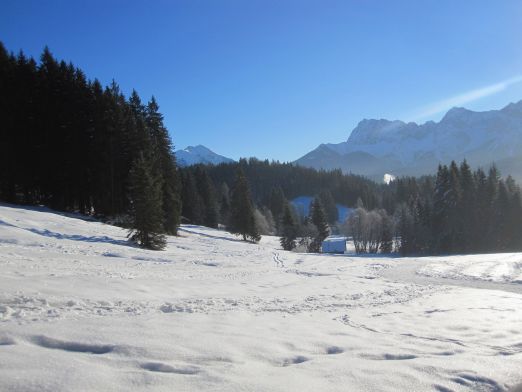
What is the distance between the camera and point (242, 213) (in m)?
64.7

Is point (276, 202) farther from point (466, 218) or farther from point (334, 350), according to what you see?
point (334, 350)

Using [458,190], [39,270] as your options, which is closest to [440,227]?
[458,190]

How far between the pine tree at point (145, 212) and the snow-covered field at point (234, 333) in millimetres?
11594

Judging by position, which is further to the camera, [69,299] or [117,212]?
[117,212]

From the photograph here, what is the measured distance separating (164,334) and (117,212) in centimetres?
4468

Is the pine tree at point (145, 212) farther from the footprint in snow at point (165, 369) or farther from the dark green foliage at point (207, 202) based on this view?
the dark green foliage at point (207, 202)

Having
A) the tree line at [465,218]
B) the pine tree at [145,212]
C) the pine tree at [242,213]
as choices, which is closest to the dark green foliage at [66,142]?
the pine tree at [145,212]

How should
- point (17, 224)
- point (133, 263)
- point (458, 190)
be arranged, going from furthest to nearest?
1. point (458, 190)
2. point (17, 224)
3. point (133, 263)

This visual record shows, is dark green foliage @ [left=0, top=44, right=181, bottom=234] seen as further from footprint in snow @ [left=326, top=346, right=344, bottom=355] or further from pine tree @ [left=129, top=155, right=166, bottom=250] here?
footprint in snow @ [left=326, top=346, right=344, bottom=355]

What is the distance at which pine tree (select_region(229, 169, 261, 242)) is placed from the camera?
64.2 meters

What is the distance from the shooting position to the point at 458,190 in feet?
239

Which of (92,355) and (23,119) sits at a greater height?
(23,119)

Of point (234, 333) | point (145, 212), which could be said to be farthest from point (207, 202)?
point (234, 333)

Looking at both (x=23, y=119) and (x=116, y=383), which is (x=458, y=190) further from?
(x=116, y=383)
